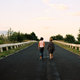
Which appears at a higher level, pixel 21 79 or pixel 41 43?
pixel 41 43

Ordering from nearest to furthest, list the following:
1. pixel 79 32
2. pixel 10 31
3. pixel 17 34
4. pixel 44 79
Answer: pixel 44 79 → pixel 17 34 → pixel 10 31 → pixel 79 32

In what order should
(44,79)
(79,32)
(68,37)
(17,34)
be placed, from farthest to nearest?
(68,37) → (79,32) → (17,34) → (44,79)

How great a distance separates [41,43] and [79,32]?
120 meters

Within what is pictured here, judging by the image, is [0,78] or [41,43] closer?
[0,78]

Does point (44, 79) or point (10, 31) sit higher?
point (10, 31)

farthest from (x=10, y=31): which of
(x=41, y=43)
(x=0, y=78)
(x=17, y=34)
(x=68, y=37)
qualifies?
(x=68, y=37)

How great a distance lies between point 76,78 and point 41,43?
8.39m

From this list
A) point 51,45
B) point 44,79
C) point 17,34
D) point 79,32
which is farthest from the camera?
point 79,32

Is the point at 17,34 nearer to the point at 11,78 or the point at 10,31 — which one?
the point at 10,31

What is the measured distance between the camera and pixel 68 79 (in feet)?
24.0

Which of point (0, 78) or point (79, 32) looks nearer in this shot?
point (0, 78)

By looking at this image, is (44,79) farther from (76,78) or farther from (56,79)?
(76,78)

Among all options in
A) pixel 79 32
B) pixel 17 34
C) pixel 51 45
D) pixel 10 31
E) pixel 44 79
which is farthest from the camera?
pixel 79 32

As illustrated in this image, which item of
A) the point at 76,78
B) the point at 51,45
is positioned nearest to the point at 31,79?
the point at 76,78
